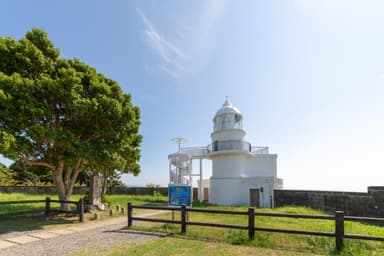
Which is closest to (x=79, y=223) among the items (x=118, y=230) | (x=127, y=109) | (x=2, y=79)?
(x=118, y=230)

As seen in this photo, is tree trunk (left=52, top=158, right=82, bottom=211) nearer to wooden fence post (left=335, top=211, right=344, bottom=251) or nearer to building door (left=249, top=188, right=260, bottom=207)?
wooden fence post (left=335, top=211, right=344, bottom=251)

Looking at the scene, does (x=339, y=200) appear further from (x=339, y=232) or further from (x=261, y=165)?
(x=339, y=232)

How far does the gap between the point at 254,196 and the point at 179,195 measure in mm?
11927

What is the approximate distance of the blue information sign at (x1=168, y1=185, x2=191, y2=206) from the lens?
9.24 m

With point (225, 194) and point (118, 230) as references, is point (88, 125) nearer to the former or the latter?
point (118, 230)

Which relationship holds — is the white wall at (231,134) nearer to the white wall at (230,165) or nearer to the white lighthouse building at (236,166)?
the white lighthouse building at (236,166)

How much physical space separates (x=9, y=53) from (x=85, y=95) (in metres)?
3.32

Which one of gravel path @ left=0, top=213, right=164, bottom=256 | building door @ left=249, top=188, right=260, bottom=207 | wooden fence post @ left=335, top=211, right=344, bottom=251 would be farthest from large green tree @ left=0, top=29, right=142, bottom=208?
building door @ left=249, top=188, right=260, bottom=207

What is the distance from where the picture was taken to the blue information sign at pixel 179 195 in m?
9.24

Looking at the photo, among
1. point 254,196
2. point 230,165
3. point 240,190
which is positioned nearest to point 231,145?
point 230,165

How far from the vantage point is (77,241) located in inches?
263

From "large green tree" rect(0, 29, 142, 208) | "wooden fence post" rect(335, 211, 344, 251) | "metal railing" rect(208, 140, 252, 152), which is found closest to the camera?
"wooden fence post" rect(335, 211, 344, 251)

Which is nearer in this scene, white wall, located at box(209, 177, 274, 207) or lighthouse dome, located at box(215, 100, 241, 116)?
white wall, located at box(209, 177, 274, 207)

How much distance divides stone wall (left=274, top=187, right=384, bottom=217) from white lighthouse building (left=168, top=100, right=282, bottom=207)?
1368 millimetres
